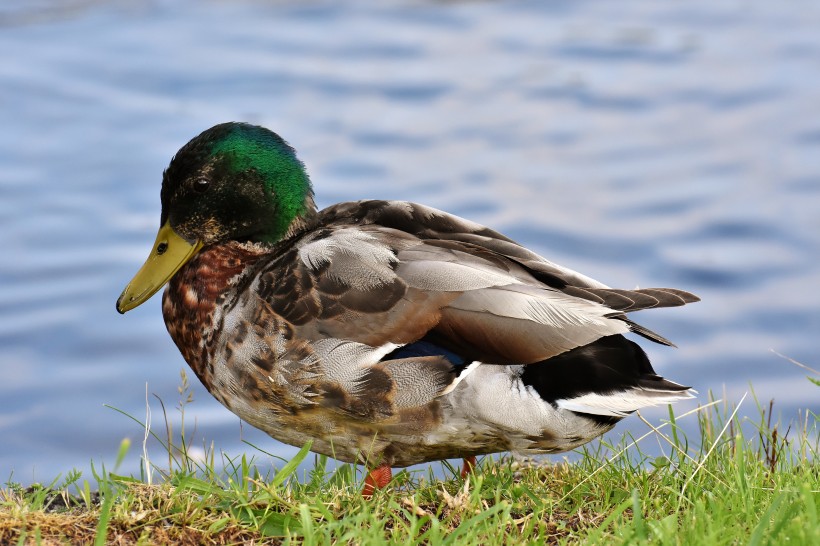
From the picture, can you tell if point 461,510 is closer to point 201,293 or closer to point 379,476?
point 379,476

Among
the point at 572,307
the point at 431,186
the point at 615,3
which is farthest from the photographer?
the point at 615,3

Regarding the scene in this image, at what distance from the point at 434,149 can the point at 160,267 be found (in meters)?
4.68

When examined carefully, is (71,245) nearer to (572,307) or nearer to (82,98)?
(82,98)

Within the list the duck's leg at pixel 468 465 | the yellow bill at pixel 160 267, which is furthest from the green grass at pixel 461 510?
the yellow bill at pixel 160 267

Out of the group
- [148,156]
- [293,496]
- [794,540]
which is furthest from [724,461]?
[148,156]

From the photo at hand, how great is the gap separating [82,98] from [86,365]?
120 inches

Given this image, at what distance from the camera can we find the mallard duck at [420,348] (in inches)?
150

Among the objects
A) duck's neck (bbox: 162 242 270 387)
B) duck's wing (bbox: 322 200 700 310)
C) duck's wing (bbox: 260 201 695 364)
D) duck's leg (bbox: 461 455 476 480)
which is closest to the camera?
duck's wing (bbox: 260 201 695 364)

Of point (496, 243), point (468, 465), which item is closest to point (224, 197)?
point (496, 243)

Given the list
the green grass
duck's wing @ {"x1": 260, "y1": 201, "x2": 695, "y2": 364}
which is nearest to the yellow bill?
duck's wing @ {"x1": 260, "y1": 201, "x2": 695, "y2": 364}

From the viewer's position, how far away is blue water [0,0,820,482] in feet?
22.4

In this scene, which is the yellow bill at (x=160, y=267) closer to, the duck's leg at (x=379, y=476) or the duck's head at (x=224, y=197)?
the duck's head at (x=224, y=197)

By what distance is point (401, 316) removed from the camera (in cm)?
386

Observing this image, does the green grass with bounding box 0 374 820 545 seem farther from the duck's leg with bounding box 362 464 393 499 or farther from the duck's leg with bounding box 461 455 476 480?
the duck's leg with bounding box 461 455 476 480
